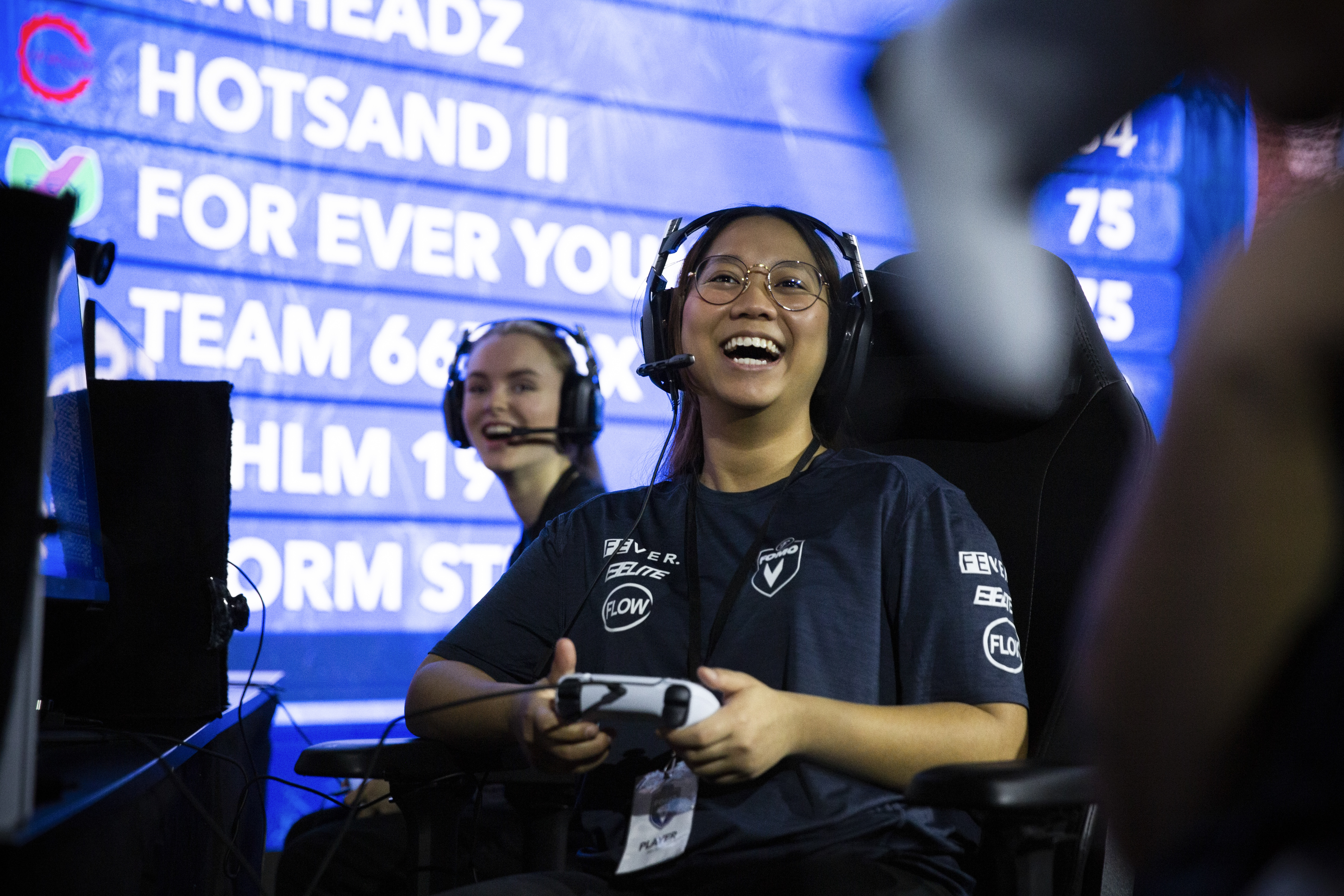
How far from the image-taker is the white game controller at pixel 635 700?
0.82 meters

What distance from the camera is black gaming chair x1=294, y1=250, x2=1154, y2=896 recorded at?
1.02 metres

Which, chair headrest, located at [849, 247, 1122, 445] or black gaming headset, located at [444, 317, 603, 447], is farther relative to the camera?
black gaming headset, located at [444, 317, 603, 447]

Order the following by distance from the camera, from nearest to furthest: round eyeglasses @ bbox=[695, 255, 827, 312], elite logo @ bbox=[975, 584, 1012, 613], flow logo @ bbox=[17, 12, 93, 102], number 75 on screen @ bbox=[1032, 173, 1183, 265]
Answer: elite logo @ bbox=[975, 584, 1012, 613] → round eyeglasses @ bbox=[695, 255, 827, 312] → flow logo @ bbox=[17, 12, 93, 102] → number 75 on screen @ bbox=[1032, 173, 1183, 265]

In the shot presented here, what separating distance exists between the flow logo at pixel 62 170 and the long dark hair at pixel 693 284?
144 centimetres

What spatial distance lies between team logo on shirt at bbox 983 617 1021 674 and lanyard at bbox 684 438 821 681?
0.25 m

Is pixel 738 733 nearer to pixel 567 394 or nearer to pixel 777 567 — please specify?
pixel 777 567

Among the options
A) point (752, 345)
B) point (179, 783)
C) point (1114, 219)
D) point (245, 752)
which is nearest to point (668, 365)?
point (752, 345)

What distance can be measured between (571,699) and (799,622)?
27cm

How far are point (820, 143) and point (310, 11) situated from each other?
1.25m

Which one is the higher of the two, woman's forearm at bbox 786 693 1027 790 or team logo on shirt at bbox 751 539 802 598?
team logo on shirt at bbox 751 539 802 598

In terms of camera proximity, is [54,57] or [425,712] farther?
[54,57]

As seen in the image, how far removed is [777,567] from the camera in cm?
109

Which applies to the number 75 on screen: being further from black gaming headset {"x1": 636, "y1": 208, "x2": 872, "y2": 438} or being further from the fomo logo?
the fomo logo

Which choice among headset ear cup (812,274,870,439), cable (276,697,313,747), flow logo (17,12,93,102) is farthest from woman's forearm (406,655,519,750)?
flow logo (17,12,93,102)
